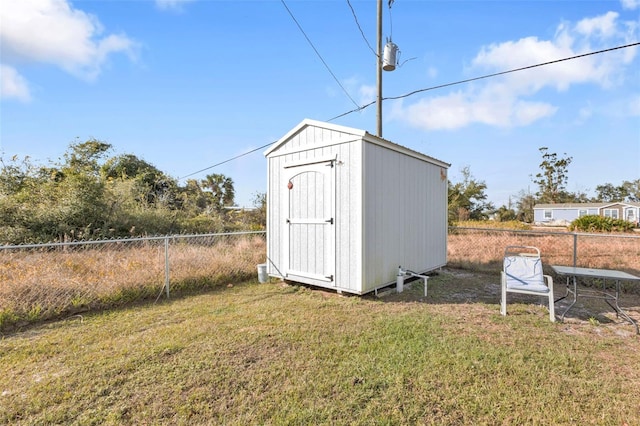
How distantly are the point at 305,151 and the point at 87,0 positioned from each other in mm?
4278

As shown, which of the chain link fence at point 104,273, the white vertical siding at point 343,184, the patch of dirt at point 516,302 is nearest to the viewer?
the patch of dirt at point 516,302

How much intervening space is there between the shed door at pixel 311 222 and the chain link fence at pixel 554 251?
12.7 ft

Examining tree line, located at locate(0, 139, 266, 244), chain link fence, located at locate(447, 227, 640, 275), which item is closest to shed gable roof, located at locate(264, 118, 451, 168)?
chain link fence, located at locate(447, 227, 640, 275)

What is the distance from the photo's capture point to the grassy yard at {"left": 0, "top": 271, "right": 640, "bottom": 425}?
1748 mm

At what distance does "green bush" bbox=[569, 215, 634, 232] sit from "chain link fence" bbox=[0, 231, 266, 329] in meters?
15.5

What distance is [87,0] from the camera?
4.61 metres

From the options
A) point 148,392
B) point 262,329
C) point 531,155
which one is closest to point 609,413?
point 262,329

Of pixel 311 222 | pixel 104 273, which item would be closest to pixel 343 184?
pixel 311 222

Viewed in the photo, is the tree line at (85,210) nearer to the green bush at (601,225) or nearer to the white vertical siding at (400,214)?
the white vertical siding at (400,214)

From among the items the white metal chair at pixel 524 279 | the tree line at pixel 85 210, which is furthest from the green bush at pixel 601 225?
the tree line at pixel 85 210

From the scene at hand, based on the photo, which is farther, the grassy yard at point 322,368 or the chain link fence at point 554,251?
the chain link fence at point 554,251

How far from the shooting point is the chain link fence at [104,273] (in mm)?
3365

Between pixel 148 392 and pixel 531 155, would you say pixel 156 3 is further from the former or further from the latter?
pixel 531 155

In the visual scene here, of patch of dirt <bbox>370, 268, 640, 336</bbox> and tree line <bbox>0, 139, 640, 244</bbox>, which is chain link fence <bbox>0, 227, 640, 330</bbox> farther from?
tree line <bbox>0, 139, 640, 244</bbox>
